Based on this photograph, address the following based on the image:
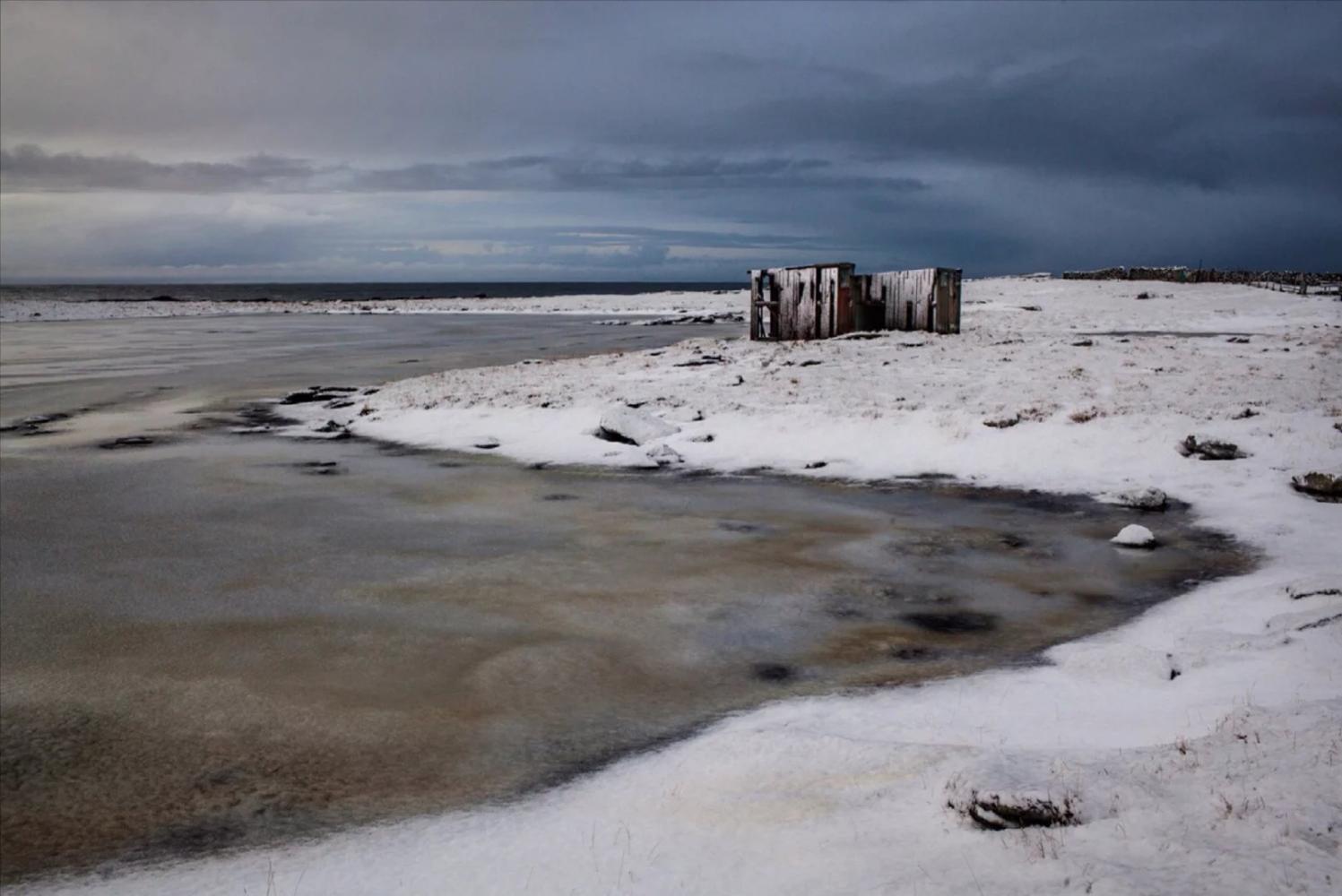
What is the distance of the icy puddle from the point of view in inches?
165

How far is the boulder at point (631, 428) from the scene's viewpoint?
11773mm

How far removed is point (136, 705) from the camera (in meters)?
4.93

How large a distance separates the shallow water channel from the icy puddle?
24 mm

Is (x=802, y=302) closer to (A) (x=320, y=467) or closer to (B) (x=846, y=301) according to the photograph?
(B) (x=846, y=301)

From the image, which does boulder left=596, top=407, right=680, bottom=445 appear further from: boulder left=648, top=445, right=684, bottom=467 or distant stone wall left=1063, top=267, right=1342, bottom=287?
distant stone wall left=1063, top=267, right=1342, bottom=287

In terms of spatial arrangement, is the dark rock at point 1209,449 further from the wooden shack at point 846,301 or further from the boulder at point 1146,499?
the wooden shack at point 846,301

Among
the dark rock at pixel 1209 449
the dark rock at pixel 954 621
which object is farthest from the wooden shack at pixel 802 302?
the dark rock at pixel 954 621

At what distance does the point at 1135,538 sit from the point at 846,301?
14.7m

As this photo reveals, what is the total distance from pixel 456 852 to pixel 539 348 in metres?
23.9

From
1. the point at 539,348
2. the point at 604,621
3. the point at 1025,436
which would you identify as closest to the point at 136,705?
the point at 604,621

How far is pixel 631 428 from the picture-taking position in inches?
468

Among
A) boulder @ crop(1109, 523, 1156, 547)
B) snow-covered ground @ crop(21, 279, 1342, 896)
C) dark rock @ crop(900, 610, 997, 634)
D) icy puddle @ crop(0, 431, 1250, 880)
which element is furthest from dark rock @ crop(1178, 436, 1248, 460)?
dark rock @ crop(900, 610, 997, 634)

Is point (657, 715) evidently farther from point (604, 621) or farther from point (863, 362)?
point (863, 362)

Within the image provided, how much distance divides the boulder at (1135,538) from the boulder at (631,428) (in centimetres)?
556
